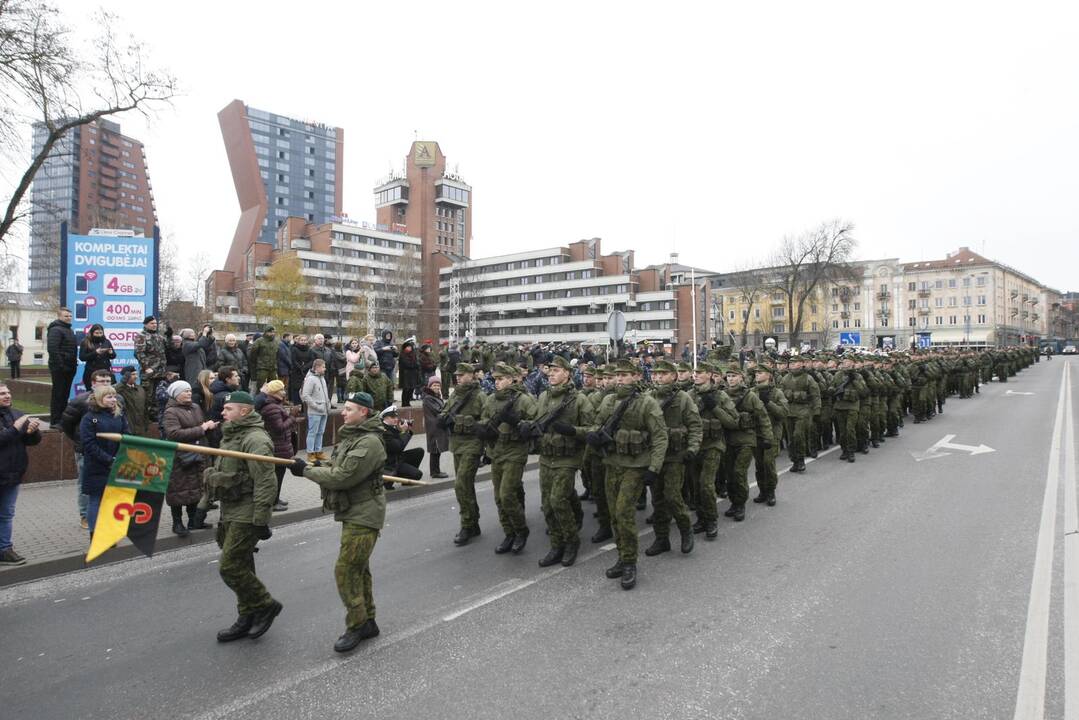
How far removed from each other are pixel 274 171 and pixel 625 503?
129 metres

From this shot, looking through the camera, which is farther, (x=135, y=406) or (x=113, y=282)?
(x=113, y=282)

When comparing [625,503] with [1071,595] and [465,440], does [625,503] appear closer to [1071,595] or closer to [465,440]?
[465,440]

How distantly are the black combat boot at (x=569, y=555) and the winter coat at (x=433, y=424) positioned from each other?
3.73 metres

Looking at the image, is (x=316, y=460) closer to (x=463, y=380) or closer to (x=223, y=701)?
(x=223, y=701)

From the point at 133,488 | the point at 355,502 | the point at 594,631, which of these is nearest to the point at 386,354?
the point at 133,488

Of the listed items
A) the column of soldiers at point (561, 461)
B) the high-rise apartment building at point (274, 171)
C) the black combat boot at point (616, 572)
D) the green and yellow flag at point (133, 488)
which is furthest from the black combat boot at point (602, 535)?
the high-rise apartment building at point (274, 171)

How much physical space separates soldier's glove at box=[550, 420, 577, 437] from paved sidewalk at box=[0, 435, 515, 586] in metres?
4.20

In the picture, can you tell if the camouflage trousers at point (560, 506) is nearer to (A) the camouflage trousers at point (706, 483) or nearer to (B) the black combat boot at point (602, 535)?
(B) the black combat boot at point (602, 535)

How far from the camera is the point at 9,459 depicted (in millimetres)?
6273

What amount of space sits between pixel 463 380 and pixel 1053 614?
5914 mm

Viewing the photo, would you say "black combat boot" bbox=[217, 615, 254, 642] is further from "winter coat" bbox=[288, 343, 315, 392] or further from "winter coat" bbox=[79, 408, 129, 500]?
"winter coat" bbox=[288, 343, 315, 392]

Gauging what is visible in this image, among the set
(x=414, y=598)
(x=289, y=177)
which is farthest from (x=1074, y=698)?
(x=289, y=177)

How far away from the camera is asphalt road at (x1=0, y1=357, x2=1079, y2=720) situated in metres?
3.86

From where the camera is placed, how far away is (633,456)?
247 inches
